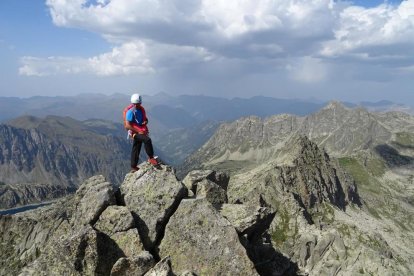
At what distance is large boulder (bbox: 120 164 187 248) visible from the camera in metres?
28.8

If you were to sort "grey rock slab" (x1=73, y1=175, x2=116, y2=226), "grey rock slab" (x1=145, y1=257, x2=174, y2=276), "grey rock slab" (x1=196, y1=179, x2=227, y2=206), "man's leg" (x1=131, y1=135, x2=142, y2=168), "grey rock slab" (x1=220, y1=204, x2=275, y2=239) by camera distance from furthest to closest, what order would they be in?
"grey rock slab" (x1=196, y1=179, x2=227, y2=206) → "man's leg" (x1=131, y1=135, x2=142, y2=168) → "grey rock slab" (x1=220, y1=204, x2=275, y2=239) → "grey rock slab" (x1=73, y1=175, x2=116, y2=226) → "grey rock slab" (x1=145, y1=257, x2=174, y2=276)

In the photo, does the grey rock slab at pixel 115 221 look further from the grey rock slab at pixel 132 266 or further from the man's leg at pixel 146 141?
the man's leg at pixel 146 141

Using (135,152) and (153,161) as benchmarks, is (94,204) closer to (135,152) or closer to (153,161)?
(153,161)

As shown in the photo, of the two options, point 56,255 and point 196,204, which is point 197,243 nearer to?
point 196,204

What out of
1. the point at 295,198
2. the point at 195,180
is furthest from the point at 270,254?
the point at 295,198

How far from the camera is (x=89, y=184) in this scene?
36.7 m

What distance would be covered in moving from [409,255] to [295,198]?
64207 millimetres

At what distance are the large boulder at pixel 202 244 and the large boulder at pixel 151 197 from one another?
0.92 m

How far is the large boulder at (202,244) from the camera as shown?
2581cm

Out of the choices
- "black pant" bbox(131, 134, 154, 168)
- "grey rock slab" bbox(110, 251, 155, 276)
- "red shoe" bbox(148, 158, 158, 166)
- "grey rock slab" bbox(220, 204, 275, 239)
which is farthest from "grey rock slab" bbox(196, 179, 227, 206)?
"grey rock slab" bbox(110, 251, 155, 276)

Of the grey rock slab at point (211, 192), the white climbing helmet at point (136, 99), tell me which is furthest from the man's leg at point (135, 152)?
the grey rock slab at point (211, 192)

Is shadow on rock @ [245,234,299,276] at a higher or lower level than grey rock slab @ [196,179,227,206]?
lower

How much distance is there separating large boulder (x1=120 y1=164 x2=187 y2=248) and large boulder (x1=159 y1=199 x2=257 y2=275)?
3.00 ft

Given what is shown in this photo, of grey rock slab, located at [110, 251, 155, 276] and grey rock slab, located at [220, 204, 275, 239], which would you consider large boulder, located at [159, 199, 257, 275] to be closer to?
grey rock slab, located at [110, 251, 155, 276]
